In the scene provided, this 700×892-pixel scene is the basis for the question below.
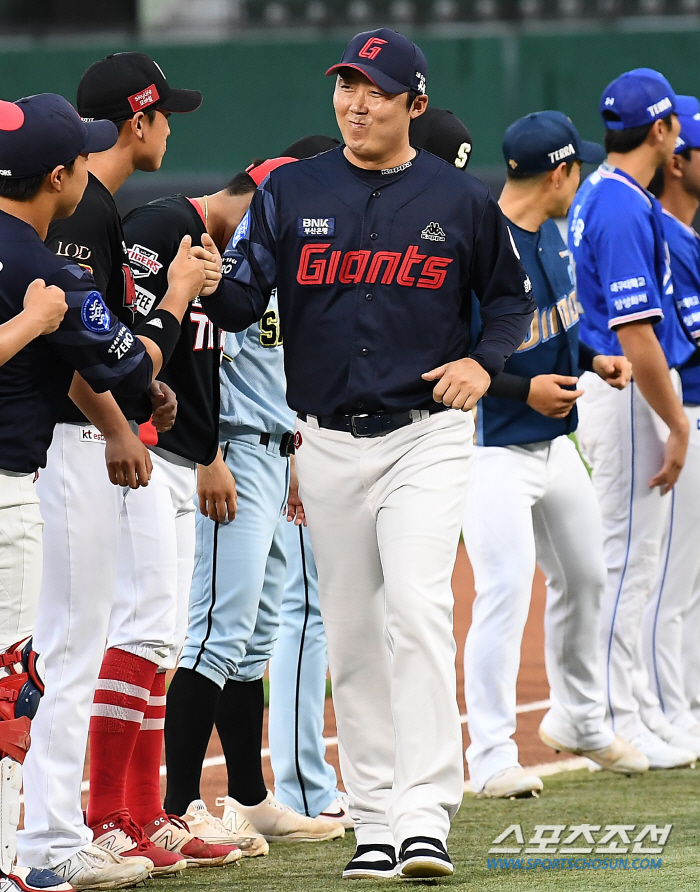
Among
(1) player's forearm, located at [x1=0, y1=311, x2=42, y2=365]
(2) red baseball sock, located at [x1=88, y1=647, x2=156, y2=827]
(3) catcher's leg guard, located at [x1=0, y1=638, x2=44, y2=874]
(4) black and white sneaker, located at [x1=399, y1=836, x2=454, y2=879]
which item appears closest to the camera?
(1) player's forearm, located at [x1=0, y1=311, x2=42, y2=365]

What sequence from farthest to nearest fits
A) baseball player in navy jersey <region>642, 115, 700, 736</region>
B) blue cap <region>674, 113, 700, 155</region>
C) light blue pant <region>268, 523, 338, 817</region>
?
blue cap <region>674, 113, 700, 155</region> < baseball player in navy jersey <region>642, 115, 700, 736</region> < light blue pant <region>268, 523, 338, 817</region>

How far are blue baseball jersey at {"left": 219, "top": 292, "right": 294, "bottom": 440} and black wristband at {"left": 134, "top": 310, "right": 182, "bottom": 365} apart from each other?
0.89 meters

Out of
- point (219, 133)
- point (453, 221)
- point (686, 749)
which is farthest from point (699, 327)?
point (219, 133)

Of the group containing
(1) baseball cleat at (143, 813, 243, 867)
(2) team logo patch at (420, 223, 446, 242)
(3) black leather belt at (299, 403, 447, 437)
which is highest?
(2) team logo patch at (420, 223, 446, 242)

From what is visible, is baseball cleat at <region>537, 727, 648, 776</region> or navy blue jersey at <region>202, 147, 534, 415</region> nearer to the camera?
navy blue jersey at <region>202, 147, 534, 415</region>

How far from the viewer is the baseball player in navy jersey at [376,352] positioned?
12.9 feet

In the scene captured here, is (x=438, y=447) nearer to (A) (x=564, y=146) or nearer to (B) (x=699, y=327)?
(A) (x=564, y=146)

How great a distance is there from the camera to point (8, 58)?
22.9 meters

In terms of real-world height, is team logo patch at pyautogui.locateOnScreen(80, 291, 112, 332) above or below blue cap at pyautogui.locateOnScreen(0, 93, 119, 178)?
below

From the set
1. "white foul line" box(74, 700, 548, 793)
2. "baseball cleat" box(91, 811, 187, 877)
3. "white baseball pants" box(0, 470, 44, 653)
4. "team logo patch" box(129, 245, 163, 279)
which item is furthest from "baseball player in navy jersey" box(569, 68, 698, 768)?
"white baseball pants" box(0, 470, 44, 653)

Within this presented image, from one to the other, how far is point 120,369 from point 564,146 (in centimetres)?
256

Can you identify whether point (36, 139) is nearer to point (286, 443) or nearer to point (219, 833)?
point (286, 443)

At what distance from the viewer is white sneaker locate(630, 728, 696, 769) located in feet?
18.5

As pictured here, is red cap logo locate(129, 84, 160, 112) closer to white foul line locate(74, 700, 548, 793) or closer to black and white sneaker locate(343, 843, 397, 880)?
black and white sneaker locate(343, 843, 397, 880)
